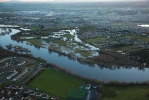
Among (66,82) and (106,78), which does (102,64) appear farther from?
(66,82)

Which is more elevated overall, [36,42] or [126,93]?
[126,93]

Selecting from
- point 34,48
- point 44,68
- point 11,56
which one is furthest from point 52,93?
point 34,48

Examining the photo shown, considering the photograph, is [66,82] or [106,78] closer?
[66,82]

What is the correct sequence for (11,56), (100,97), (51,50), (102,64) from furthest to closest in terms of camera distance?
(51,50)
(11,56)
(102,64)
(100,97)

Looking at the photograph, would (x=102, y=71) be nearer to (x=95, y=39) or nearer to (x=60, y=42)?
(x=60, y=42)

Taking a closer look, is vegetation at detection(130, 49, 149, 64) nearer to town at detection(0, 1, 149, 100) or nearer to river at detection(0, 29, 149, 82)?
town at detection(0, 1, 149, 100)

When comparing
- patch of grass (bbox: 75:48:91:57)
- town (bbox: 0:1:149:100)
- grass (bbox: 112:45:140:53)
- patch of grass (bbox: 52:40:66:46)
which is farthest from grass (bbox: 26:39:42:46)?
grass (bbox: 112:45:140:53)

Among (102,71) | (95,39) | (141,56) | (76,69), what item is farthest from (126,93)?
(95,39)
